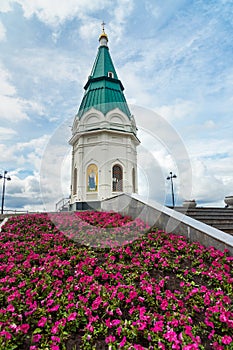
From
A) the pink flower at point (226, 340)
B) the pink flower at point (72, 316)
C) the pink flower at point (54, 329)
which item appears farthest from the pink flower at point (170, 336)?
the pink flower at point (54, 329)

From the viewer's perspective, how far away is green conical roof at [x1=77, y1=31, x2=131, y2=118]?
61.8ft

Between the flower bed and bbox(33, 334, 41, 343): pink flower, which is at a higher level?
the flower bed

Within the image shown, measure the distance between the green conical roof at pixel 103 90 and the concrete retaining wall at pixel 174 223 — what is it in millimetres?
12699

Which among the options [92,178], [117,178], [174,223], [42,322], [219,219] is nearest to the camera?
[42,322]

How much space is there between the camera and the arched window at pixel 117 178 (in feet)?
58.2

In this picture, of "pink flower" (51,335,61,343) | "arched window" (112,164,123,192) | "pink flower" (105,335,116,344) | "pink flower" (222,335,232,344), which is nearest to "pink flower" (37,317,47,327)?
"pink flower" (51,335,61,343)

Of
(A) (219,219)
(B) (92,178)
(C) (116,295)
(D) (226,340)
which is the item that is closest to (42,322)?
(C) (116,295)

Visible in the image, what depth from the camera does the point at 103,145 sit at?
17.8 m

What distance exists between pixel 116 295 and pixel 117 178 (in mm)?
15320

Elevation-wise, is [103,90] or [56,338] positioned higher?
[103,90]

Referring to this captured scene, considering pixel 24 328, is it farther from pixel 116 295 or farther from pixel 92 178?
pixel 92 178

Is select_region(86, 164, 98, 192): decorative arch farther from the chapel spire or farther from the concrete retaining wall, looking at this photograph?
the concrete retaining wall

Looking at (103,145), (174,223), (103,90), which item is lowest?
(174,223)

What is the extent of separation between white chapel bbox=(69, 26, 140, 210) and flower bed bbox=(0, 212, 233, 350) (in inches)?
492
